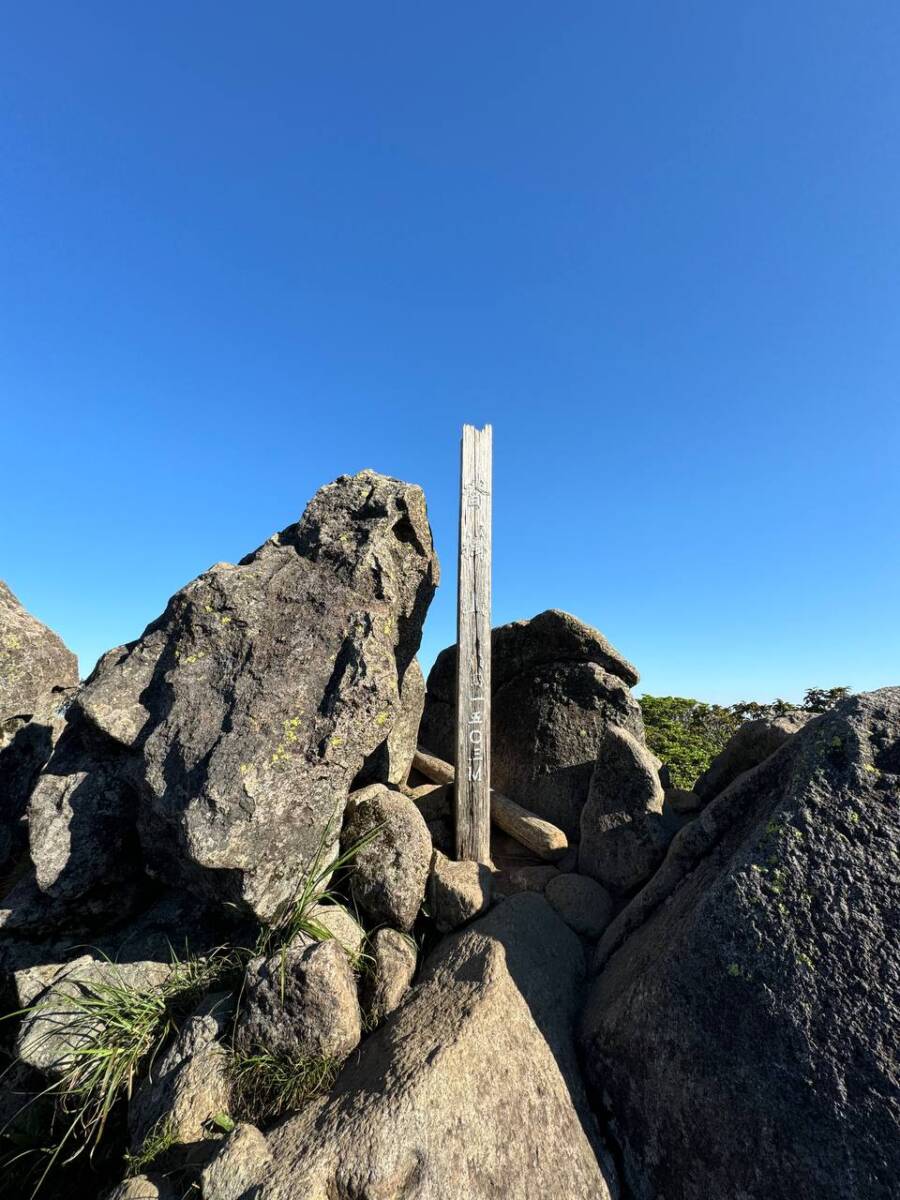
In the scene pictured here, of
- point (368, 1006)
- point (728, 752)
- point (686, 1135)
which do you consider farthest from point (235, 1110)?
point (728, 752)

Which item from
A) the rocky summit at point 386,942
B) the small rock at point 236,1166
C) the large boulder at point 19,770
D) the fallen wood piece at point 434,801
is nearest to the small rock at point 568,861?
the rocky summit at point 386,942

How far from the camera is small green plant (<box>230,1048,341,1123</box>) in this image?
4.25 metres

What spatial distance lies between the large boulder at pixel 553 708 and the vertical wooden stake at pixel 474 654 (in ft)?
1.82

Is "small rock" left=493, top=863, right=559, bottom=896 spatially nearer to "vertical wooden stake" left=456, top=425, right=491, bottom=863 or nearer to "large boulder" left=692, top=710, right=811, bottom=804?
"vertical wooden stake" left=456, top=425, right=491, bottom=863

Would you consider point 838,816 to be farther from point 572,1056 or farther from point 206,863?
point 206,863

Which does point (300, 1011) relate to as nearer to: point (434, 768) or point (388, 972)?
point (388, 972)

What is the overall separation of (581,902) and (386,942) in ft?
7.11

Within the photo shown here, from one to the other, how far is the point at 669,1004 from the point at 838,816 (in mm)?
1979

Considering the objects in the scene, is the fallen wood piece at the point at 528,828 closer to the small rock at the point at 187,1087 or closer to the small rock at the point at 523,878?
the small rock at the point at 523,878

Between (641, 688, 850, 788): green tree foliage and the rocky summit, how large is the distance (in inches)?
169

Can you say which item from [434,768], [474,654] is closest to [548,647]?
[474,654]

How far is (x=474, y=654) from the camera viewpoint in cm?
768

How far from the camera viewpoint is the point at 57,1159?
186 inches

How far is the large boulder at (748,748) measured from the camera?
6383mm
